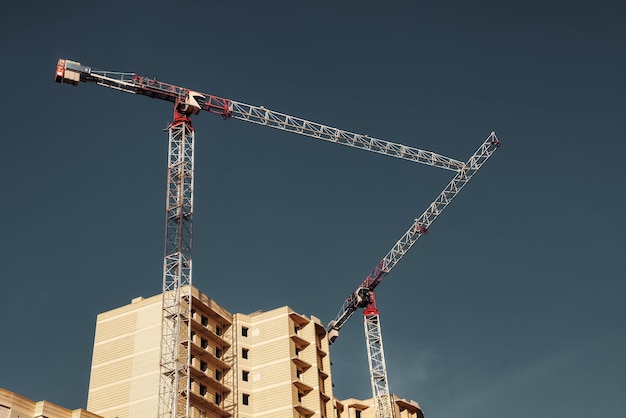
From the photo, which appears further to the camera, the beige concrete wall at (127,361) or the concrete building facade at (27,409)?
the beige concrete wall at (127,361)

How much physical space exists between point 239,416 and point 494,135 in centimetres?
6100

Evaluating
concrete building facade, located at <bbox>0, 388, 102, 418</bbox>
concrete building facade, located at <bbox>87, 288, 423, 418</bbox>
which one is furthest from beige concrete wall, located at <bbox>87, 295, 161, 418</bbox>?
concrete building facade, located at <bbox>0, 388, 102, 418</bbox>

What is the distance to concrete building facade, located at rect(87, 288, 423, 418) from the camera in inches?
4496

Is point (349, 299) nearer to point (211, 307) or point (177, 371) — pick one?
point (211, 307)

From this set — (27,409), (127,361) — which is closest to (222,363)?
(127,361)

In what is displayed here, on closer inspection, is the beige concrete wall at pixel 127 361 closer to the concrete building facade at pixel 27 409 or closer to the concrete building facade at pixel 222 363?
the concrete building facade at pixel 222 363

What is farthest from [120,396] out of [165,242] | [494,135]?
[494,135]

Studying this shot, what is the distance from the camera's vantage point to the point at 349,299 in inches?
6245

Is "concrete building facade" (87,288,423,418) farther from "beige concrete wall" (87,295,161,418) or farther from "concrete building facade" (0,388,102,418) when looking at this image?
"concrete building facade" (0,388,102,418)

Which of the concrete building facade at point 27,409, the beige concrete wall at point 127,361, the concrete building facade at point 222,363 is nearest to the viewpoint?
the concrete building facade at point 27,409

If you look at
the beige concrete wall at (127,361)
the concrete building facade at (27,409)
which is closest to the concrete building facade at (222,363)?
the beige concrete wall at (127,361)

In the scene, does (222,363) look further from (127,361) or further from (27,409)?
(27,409)

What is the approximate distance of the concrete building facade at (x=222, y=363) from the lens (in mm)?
114188

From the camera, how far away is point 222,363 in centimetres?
12325
